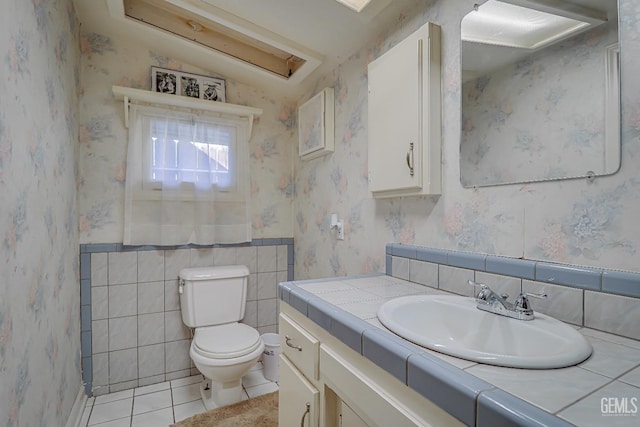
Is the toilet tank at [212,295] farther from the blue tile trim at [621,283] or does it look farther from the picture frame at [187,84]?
the blue tile trim at [621,283]

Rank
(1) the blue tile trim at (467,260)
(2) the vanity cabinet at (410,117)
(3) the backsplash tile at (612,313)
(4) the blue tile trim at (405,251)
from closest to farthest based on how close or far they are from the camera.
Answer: (3) the backsplash tile at (612,313)
(1) the blue tile trim at (467,260)
(2) the vanity cabinet at (410,117)
(4) the blue tile trim at (405,251)

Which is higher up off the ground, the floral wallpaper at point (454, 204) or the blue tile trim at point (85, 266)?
the floral wallpaper at point (454, 204)

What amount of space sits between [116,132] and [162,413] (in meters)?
1.72

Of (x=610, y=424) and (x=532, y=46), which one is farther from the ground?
(x=532, y=46)

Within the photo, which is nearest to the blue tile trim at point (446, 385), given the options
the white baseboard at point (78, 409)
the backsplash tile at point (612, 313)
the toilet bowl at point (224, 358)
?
the backsplash tile at point (612, 313)

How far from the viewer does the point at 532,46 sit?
0.99m

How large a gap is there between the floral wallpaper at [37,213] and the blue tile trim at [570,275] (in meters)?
1.53

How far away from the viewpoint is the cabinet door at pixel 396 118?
1259 millimetres

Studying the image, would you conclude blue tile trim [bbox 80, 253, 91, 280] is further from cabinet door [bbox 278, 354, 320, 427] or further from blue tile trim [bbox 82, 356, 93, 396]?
cabinet door [bbox 278, 354, 320, 427]

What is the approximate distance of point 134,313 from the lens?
6.98ft

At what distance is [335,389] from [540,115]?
1.00 meters

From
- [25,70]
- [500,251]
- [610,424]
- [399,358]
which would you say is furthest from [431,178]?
[25,70]

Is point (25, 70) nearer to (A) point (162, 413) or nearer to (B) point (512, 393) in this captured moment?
(B) point (512, 393)

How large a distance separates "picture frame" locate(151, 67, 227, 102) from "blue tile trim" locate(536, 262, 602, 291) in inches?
85.4
